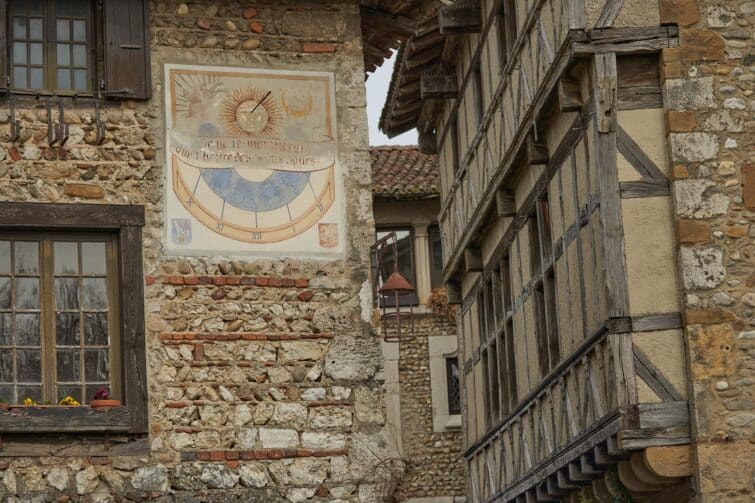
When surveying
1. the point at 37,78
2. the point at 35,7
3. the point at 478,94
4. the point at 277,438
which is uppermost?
the point at 478,94

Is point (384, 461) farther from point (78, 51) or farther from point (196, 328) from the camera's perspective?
point (78, 51)

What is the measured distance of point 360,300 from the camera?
12.0 metres

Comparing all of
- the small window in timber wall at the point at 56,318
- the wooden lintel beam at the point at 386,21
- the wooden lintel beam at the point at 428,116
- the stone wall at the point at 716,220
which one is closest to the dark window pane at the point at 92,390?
the small window in timber wall at the point at 56,318

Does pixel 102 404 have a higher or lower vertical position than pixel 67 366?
lower

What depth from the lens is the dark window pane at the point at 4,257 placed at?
1147 centimetres

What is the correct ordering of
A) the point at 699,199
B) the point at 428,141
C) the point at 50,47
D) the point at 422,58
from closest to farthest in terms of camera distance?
the point at 50,47 → the point at 699,199 → the point at 422,58 → the point at 428,141

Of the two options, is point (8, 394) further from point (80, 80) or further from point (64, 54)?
point (64, 54)

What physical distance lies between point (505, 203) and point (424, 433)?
37.8 ft

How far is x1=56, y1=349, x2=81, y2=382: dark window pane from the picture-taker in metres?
11.4

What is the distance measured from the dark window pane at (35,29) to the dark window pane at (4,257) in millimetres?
1587

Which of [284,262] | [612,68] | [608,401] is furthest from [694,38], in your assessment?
[284,262]

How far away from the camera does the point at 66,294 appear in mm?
11539

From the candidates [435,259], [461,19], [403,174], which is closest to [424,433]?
[435,259]

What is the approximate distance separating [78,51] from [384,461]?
12.4ft
